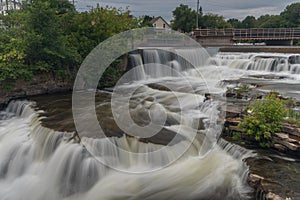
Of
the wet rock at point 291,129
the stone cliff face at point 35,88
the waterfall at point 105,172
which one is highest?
the stone cliff face at point 35,88

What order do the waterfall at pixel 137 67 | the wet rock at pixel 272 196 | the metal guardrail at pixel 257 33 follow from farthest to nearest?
the metal guardrail at pixel 257 33 < the waterfall at pixel 137 67 < the wet rock at pixel 272 196

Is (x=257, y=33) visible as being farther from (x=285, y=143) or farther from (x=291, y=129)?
(x=285, y=143)

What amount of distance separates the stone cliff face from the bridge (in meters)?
20.6

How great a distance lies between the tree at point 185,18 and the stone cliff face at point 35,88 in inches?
1236

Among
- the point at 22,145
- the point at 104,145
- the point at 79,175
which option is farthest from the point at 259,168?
the point at 22,145

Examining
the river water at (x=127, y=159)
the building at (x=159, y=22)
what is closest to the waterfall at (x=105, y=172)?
the river water at (x=127, y=159)

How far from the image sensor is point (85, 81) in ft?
44.3

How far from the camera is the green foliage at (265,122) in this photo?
640 cm

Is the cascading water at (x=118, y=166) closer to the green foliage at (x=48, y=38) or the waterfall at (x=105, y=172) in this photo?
the waterfall at (x=105, y=172)

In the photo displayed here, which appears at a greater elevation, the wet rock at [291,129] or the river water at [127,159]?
the wet rock at [291,129]

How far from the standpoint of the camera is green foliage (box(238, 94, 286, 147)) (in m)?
6.40

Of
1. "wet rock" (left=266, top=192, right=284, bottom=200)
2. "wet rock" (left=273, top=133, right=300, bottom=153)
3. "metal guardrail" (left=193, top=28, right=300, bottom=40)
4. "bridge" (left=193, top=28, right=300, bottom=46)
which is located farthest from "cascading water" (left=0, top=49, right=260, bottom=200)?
"metal guardrail" (left=193, top=28, right=300, bottom=40)

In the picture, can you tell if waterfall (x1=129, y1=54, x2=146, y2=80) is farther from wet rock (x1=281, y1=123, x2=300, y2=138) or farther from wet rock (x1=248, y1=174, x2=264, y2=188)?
wet rock (x1=248, y1=174, x2=264, y2=188)

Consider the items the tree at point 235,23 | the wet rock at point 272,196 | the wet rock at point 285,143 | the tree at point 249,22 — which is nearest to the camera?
the wet rock at point 272,196
